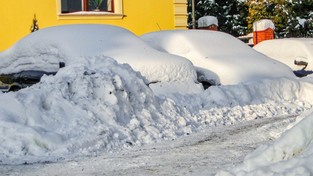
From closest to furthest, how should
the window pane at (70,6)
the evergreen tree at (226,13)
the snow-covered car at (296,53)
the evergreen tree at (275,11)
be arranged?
the snow-covered car at (296,53)
the window pane at (70,6)
the evergreen tree at (275,11)
the evergreen tree at (226,13)

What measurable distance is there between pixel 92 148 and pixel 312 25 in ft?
75.0

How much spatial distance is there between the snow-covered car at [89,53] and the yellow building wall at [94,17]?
197 inches

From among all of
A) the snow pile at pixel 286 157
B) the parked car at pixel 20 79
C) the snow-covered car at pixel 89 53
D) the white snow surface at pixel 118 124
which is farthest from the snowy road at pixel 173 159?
the parked car at pixel 20 79

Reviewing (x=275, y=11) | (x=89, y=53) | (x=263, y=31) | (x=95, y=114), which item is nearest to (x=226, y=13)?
(x=275, y=11)

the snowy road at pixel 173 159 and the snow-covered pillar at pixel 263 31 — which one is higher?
the snow-covered pillar at pixel 263 31

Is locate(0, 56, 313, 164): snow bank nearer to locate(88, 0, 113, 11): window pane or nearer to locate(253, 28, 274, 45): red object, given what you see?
locate(88, 0, 113, 11): window pane

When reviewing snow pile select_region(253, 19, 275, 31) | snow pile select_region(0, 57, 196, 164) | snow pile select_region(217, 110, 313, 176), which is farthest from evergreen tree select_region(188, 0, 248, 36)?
snow pile select_region(217, 110, 313, 176)

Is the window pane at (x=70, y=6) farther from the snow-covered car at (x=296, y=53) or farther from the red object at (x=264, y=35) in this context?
the red object at (x=264, y=35)

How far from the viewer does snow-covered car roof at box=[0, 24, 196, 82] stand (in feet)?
31.6

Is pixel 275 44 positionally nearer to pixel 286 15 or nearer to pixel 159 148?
pixel 159 148

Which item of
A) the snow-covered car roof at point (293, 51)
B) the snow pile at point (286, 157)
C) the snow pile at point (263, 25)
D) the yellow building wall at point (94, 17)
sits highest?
the yellow building wall at point (94, 17)

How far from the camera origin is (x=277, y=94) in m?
10.9

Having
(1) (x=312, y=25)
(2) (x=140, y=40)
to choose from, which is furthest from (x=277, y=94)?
(1) (x=312, y=25)

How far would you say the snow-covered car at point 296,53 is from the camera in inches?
550
